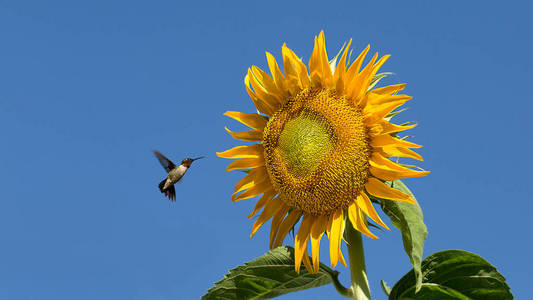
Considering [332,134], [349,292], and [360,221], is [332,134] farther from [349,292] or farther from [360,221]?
[349,292]

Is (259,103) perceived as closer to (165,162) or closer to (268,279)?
(268,279)

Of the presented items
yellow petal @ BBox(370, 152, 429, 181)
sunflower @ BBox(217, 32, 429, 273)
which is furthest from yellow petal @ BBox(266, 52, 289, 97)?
yellow petal @ BBox(370, 152, 429, 181)

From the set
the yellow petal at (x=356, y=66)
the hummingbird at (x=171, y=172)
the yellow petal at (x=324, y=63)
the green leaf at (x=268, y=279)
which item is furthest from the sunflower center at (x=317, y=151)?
the hummingbird at (x=171, y=172)

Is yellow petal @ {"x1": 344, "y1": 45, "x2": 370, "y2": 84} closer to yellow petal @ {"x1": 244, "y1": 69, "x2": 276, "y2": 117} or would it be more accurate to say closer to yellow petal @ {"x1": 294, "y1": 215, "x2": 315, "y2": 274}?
yellow petal @ {"x1": 244, "y1": 69, "x2": 276, "y2": 117}

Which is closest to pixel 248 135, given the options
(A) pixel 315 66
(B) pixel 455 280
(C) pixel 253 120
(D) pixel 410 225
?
(C) pixel 253 120

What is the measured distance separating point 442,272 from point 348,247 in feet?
3.07

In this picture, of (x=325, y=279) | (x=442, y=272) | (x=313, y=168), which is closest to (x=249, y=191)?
(x=313, y=168)

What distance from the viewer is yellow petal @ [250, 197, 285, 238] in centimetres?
648

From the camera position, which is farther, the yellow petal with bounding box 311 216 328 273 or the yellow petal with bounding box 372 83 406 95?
the yellow petal with bounding box 311 216 328 273

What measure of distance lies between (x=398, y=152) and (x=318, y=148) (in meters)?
0.76

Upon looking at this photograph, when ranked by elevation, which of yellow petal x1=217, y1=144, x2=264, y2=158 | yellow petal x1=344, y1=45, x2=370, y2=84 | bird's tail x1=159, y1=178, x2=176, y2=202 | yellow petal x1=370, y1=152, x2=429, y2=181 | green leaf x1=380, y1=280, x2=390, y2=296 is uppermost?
bird's tail x1=159, y1=178, x2=176, y2=202

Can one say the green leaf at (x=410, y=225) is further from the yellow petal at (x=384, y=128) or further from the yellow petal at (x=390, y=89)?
the yellow petal at (x=390, y=89)

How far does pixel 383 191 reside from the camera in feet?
19.4

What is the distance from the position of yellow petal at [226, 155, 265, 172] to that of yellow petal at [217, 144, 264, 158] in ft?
0.12
